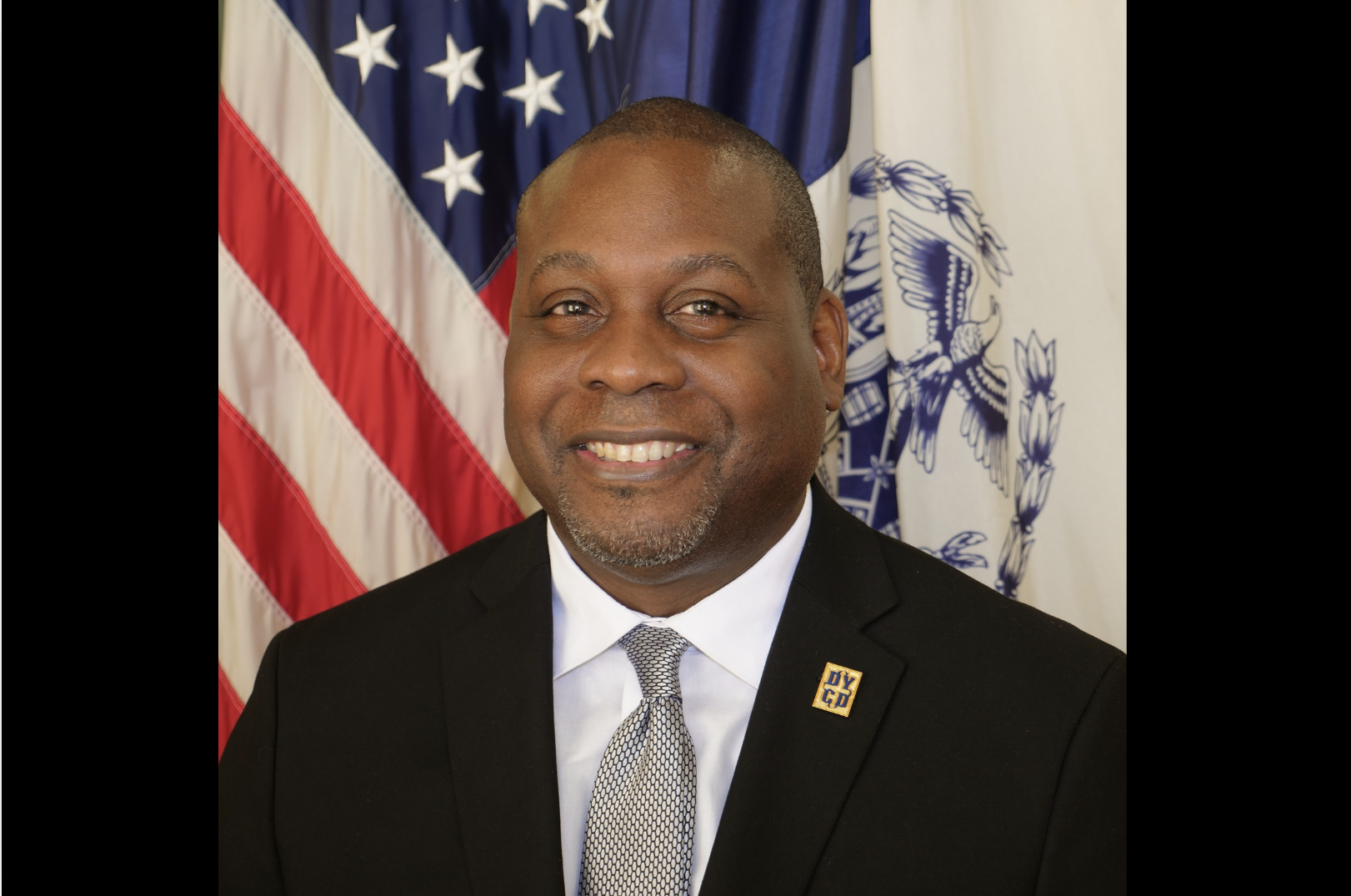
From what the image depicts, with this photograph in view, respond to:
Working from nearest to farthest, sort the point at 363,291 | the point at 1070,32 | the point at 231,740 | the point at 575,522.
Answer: the point at 575,522 → the point at 231,740 → the point at 1070,32 → the point at 363,291

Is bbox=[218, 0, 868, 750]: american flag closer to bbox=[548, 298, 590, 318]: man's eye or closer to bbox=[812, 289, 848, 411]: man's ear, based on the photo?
bbox=[812, 289, 848, 411]: man's ear

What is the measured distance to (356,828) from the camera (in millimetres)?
1666

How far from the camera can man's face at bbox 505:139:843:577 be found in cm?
159

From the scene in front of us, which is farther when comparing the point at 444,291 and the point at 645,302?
the point at 444,291

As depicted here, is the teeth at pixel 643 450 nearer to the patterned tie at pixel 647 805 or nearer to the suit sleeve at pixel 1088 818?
the patterned tie at pixel 647 805

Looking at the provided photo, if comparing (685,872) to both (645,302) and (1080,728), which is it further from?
(645,302)

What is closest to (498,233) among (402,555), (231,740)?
(402,555)

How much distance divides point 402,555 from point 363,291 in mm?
660

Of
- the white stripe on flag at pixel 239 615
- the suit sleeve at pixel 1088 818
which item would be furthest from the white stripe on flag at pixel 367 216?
the suit sleeve at pixel 1088 818

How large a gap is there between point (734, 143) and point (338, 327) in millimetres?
1373

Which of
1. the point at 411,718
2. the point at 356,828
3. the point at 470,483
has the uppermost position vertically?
the point at 470,483

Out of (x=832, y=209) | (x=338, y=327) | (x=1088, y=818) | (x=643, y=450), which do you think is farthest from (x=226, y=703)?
(x=1088, y=818)

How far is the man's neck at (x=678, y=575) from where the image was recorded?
1.66 metres

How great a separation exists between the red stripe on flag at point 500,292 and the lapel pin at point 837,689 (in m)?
1.44
